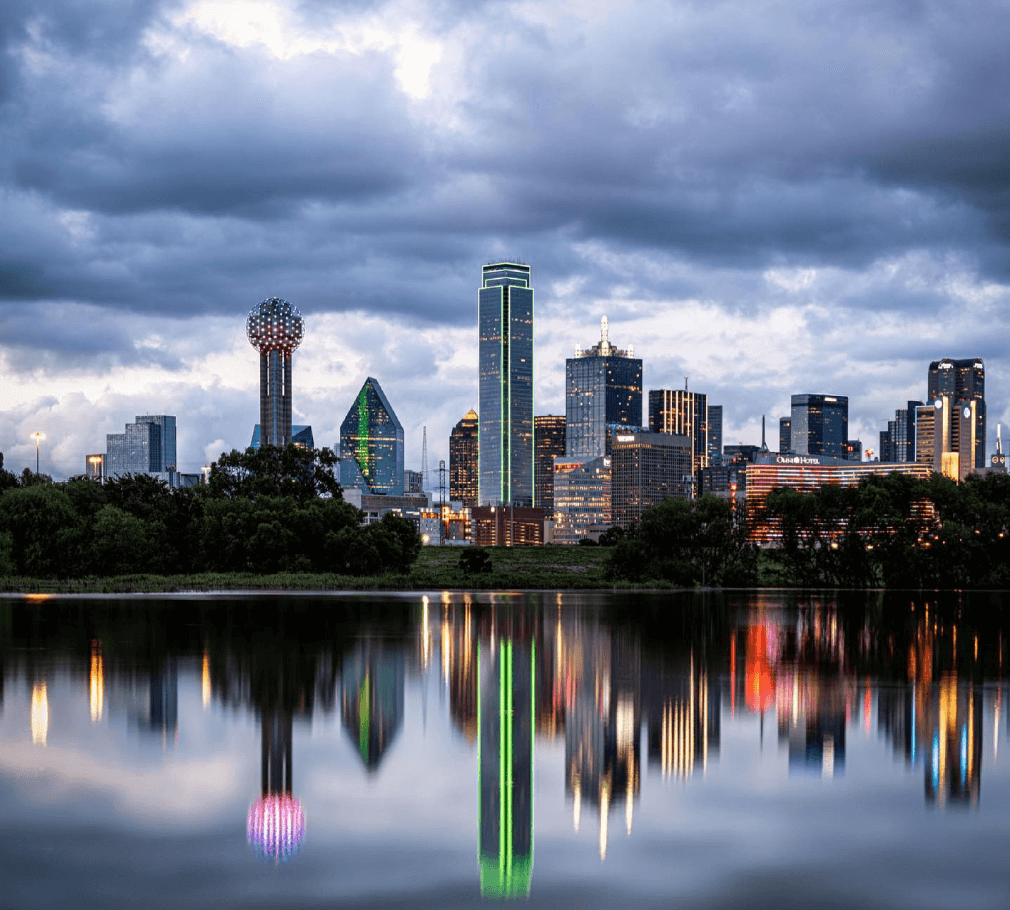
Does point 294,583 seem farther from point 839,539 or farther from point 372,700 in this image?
point 372,700

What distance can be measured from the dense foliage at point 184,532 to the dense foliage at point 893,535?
33.8 meters

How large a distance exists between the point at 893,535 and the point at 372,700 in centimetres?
8927

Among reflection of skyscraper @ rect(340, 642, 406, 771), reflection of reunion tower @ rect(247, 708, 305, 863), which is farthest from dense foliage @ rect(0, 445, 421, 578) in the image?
reflection of reunion tower @ rect(247, 708, 305, 863)

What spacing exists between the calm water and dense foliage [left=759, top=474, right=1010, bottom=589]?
229 feet

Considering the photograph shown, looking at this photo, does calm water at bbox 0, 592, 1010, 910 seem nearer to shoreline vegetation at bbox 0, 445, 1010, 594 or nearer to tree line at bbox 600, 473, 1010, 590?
shoreline vegetation at bbox 0, 445, 1010, 594

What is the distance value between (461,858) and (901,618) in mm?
52898

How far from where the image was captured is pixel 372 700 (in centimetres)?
2869

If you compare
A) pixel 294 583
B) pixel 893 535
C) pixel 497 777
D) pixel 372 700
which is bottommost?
pixel 294 583

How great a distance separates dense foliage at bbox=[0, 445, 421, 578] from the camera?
297 feet

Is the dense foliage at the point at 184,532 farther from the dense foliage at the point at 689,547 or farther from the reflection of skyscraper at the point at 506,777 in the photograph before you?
the reflection of skyscraper at the point at 506,777

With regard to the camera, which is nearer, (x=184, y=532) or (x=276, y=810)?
(x=276, y=810)

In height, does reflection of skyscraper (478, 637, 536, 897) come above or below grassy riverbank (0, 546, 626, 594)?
above

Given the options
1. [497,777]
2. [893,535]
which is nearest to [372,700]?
[497,777]

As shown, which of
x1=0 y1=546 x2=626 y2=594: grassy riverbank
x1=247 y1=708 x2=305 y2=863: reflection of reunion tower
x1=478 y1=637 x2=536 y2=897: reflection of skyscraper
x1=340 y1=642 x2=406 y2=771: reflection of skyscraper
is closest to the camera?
x1=478 y1=637 x2=536 y2=897: reflection of skyscraper
